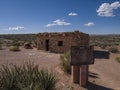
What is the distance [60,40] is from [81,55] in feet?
40.9

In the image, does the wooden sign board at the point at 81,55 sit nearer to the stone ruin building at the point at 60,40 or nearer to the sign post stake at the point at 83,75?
the sign post stake at the point at 83,75

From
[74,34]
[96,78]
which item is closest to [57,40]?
[74,34]

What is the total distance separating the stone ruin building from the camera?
19.7m

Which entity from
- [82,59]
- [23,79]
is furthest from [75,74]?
[23,79]

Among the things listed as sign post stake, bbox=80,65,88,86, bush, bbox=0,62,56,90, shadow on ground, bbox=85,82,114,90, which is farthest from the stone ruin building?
bush, bbox=0,62,56,90

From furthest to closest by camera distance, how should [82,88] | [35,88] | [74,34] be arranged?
[74,34]
[82,88]
[35,88]

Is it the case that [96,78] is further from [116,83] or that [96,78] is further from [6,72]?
[6,72]

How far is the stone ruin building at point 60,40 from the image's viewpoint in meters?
19.7

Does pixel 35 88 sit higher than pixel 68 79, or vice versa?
pixel 35 88

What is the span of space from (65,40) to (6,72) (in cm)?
1554

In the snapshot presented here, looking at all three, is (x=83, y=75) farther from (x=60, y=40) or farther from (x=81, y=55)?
(x=60, y=40)

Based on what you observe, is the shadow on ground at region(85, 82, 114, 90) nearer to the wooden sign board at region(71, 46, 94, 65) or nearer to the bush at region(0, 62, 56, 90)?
the wooden sign board at region(71, 46, 94, 65)

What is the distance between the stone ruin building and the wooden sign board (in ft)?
35.8

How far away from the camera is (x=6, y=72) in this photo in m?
5.04
